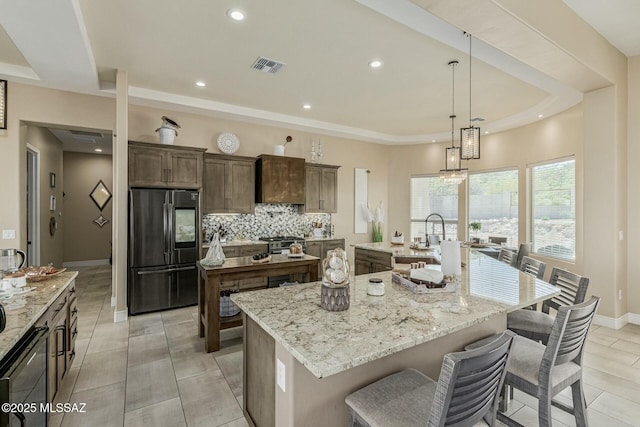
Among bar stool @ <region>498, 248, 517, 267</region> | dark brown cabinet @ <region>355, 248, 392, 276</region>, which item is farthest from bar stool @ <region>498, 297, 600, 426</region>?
dark brown cabinet @ <region>355, 248, 392, 276</region>

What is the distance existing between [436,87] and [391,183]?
356cm

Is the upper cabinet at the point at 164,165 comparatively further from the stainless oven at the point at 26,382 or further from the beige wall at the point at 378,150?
the stainless oven at the point at 26,382

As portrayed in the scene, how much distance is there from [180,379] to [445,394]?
2.49 metres

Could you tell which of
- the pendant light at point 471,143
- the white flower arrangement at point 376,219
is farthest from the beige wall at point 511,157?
the pendant light at point 471,143

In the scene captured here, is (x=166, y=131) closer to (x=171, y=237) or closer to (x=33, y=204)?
(x=171, y=237)

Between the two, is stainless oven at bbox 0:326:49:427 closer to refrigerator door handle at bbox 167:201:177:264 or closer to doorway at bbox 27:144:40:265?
refrigerator door handle at bbox 167:201:177:264

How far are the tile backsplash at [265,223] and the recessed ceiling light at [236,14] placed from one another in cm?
347

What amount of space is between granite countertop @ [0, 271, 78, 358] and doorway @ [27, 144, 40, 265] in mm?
4199

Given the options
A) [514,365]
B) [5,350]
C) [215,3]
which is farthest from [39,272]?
[514,365]

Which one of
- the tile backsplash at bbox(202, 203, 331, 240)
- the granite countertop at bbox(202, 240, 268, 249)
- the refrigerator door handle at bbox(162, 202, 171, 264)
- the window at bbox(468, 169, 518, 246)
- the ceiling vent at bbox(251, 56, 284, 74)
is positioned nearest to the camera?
the ceiling vent at bbox(251, 56, 284, 74)

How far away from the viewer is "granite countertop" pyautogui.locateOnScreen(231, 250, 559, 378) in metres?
1.19

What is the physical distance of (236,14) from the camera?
2.86 m

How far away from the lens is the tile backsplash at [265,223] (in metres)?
5.60

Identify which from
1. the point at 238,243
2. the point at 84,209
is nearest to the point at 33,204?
the point at 84,209
